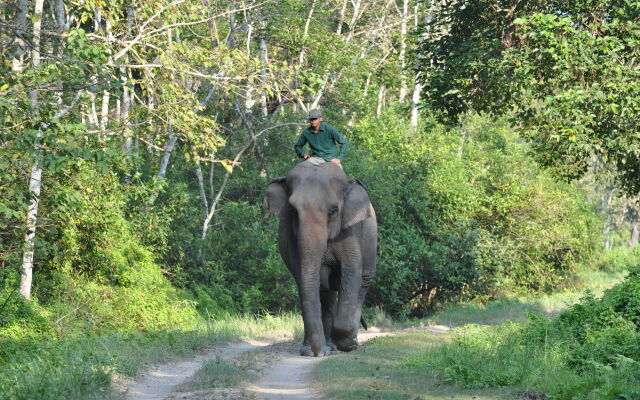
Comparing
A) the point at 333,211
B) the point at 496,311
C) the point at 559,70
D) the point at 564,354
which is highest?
the point at 559,70

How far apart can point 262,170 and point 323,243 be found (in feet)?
46.8

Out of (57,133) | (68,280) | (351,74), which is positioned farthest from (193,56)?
(351,74)

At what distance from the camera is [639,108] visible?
607 inches

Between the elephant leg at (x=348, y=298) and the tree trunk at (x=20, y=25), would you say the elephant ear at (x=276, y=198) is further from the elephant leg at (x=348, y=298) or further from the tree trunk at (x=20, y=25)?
the tree trunk at (x=20, y=25)

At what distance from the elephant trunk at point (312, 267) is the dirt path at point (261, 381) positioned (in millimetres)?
383

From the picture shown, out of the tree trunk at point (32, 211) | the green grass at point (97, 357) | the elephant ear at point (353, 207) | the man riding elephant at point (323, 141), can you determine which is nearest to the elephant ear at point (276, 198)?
the man riding elephant at point (323, 141)

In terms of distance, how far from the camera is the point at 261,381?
10250 millimetres

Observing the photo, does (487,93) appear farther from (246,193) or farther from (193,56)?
(246,193)

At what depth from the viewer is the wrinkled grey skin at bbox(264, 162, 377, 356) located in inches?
493

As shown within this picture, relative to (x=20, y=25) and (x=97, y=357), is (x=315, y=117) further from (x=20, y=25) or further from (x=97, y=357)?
(x=97, y=357)

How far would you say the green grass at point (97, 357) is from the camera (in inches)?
353

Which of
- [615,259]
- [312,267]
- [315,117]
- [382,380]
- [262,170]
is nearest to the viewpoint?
[382,380]

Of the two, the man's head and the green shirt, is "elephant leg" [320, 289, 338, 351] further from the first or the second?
the man's head

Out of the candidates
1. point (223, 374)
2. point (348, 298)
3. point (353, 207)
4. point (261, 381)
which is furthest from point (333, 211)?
point (223, 374)
